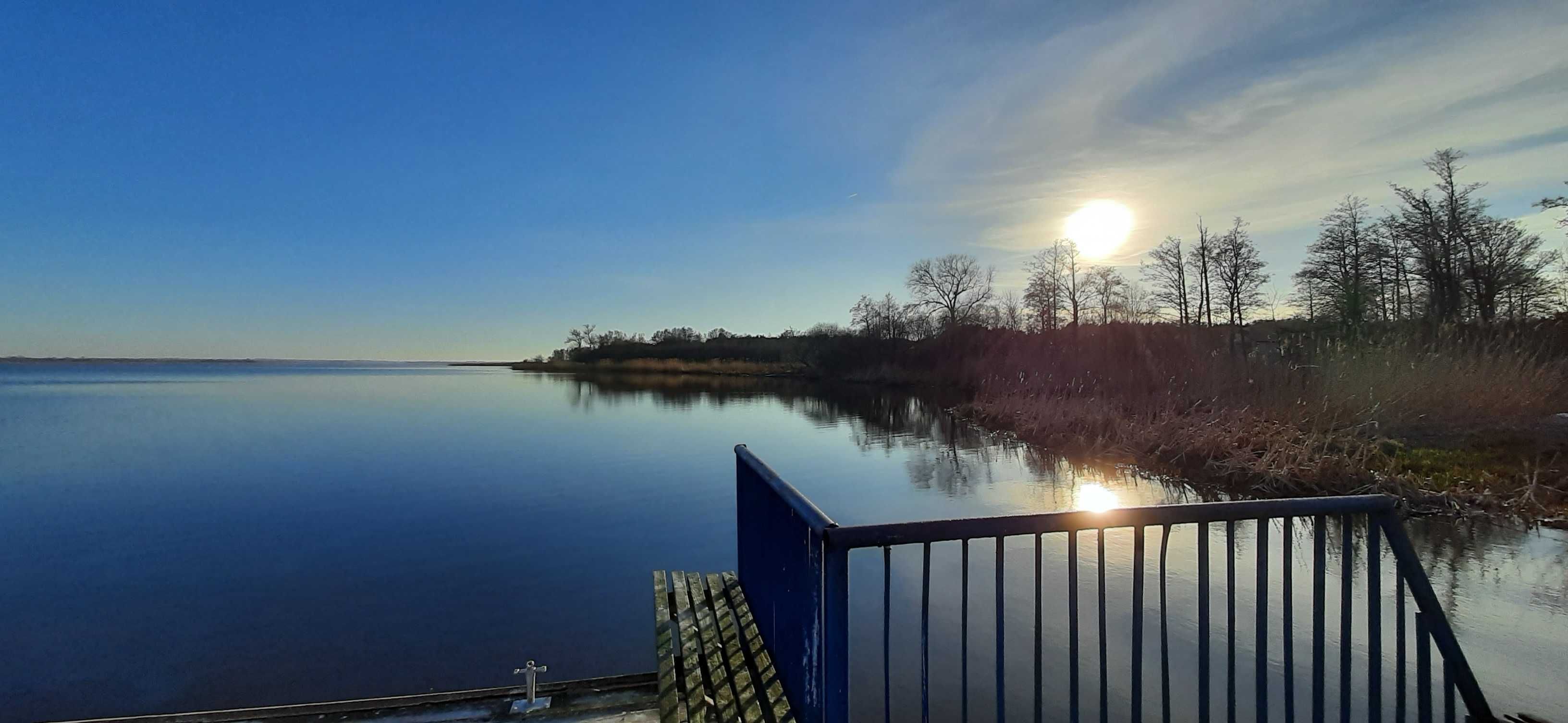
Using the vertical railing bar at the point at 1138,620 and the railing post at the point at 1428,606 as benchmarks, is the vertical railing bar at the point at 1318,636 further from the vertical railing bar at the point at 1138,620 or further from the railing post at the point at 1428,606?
the vertical railing bar at the point at 1138,620

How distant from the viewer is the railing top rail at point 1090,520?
200cm

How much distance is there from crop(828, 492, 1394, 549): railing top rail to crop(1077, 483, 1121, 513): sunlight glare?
6393 mm

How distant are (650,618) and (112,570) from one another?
5664mm

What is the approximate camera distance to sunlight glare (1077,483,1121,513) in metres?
8.74

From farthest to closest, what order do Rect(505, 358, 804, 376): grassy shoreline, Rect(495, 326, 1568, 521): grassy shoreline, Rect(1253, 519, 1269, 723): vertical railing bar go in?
1. Rect(505, 358, 804, 376): grassy shoreline
2. Rect(495, 326, 1568, 521): grassy shoreline
3. Rect(1253, 519, 1269, 723): vertical railing bar

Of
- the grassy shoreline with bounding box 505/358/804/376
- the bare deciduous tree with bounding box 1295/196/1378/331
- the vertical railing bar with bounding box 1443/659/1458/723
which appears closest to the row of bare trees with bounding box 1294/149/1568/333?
the bare deciduous tree with bounding box 1295/196/1378/331

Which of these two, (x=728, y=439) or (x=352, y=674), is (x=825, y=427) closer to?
(x=728, y=439)

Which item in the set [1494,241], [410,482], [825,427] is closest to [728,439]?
[825,427]

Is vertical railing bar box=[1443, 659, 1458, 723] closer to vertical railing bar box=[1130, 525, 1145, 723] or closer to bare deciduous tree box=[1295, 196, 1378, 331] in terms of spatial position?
vertical railing bar box=[1130, 525, 1145, 723]

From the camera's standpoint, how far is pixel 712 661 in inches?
130

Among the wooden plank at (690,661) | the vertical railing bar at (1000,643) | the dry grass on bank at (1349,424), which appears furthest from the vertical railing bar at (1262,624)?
the dry grass on bank at (1349,424)

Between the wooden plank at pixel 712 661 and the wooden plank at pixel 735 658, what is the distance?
0.09 ft

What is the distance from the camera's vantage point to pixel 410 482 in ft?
36.4

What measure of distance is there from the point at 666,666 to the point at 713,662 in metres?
0.24
